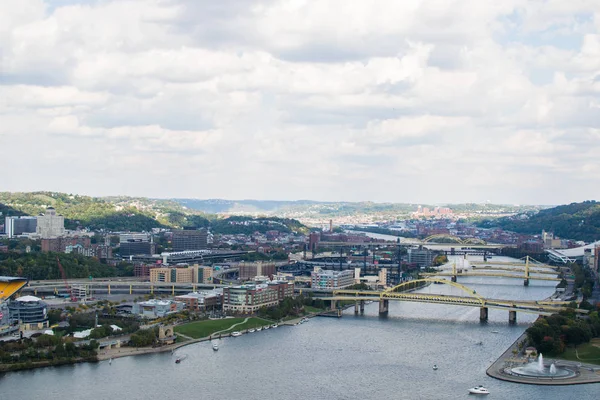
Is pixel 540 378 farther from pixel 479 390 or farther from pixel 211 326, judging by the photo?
pixel 211 326

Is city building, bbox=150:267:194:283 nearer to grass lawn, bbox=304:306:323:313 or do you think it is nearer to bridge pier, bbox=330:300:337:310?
grass lawn, bbox=304:306:323:313

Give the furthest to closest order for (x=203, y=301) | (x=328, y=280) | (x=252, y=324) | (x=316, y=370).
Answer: (x=328, y=280) < (x=203, y=301) < (x=252, y=324) < (x=316, y=370)

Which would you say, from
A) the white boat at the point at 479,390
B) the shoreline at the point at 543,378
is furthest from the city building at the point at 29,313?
the white boat at the point at 479,390

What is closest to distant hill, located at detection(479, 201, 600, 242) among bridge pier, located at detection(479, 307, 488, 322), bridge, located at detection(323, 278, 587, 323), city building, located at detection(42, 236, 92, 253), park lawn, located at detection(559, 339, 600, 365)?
city building, located at detection(42, 236, 92, 253)

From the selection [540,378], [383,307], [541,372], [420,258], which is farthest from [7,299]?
[420,258]

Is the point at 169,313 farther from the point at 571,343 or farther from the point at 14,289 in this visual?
the point at 571,343

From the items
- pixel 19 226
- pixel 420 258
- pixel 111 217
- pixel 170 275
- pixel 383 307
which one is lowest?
pixel 383 307
